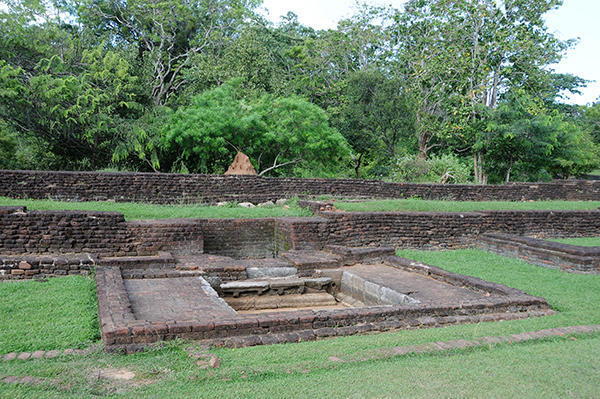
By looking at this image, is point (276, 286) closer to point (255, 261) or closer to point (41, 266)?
point (255, 261)

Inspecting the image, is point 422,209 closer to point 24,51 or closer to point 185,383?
point 185,383

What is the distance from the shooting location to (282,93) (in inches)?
770

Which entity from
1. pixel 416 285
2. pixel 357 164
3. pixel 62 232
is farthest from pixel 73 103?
pixel 416 285

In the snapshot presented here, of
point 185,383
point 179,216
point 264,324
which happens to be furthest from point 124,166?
point 185,383

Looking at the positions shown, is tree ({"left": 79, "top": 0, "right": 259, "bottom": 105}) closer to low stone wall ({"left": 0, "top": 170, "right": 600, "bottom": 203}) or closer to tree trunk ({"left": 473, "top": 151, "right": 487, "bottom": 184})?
low stone wall ({"left": 0, "top": 170, "right": 600, "bottom": 203})

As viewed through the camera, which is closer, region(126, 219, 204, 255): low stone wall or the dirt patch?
the dirt patch

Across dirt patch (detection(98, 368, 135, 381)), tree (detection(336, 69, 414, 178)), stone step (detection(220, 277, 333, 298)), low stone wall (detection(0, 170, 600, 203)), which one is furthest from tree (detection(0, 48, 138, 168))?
dirt patch (detection(98, 368, 135, 381))

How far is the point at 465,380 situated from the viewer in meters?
3.58

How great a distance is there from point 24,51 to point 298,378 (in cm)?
1651

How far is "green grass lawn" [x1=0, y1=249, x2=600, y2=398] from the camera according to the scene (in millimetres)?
3350

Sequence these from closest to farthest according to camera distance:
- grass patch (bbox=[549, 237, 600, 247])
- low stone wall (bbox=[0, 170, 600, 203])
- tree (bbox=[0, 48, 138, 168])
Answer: low stone wall (bbox=[0, 170, 600, 203]) < grass patch (bbox=[549, 237, 600, 247]) < tree (bbox=[0, 48, 138, 168])

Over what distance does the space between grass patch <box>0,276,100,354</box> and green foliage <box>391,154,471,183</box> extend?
1455 centimetres

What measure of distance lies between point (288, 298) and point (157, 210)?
3.70m

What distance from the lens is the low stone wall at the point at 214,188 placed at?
10625 millimetres
